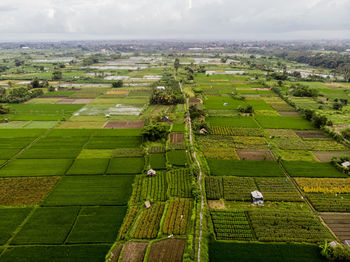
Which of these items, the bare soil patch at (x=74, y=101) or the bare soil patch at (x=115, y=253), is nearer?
the bare soil patch at (x=115, y=253)

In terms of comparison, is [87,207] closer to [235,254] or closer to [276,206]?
[235,254]

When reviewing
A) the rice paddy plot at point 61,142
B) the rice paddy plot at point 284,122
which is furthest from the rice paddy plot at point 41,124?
the rice paddy plot at point 284,122

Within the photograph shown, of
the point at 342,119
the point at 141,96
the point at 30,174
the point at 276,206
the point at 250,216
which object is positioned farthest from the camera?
the point at 141,96

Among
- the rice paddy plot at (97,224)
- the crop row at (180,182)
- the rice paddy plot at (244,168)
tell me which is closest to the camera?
the rice paddy plot at (97,224)

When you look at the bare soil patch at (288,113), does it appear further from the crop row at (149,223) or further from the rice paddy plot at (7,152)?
the rice paddy plot at (7,152)

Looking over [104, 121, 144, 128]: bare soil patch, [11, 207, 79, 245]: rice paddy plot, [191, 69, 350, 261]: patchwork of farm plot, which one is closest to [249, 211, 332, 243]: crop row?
[191, 69, 350, 261]: patchwork of farm plot

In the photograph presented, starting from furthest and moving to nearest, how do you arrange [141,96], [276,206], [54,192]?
[141,96], [54,192], [276,206]

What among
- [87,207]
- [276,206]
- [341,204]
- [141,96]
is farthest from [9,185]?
[141,96]
